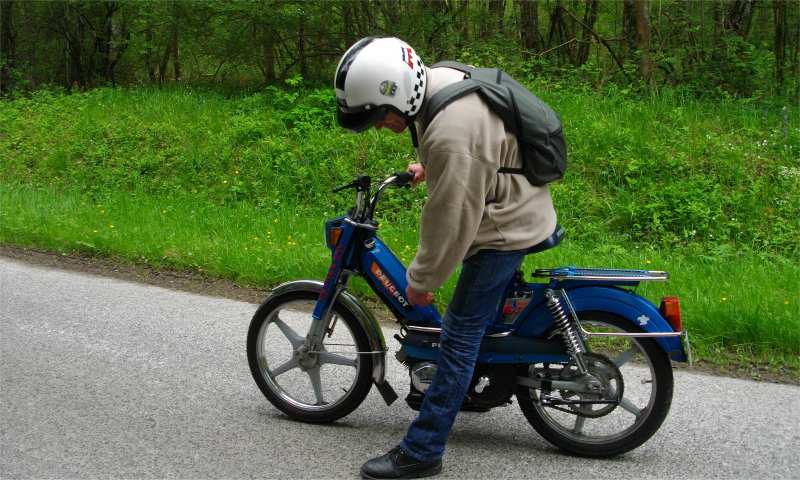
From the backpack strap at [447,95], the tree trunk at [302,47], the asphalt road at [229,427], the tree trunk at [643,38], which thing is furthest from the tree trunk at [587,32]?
the backpack strap at [447,95]

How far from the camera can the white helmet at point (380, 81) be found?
327 centimetres

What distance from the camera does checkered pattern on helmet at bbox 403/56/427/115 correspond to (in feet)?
10.9

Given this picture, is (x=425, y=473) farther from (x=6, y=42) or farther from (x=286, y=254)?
(x=6, y=42)

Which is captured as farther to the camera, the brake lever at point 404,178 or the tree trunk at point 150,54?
the tree trunk at point 150,54

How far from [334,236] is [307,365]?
73 centimetres

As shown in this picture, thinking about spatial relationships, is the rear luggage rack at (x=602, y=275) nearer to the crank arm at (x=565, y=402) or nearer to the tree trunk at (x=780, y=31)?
the crank arm at (x=565, y=402)

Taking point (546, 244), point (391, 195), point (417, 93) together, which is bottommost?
point (391, 195)

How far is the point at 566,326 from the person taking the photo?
145 inches

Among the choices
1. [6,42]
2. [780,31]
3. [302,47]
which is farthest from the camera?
[6,42]

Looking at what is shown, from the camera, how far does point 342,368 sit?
14.8ft

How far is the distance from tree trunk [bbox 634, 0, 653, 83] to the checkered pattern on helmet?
8779 millimetres

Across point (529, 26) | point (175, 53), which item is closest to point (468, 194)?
point (529, 26)

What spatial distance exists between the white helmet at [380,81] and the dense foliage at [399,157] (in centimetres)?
455

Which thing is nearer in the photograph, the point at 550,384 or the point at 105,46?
the point at 550,384
